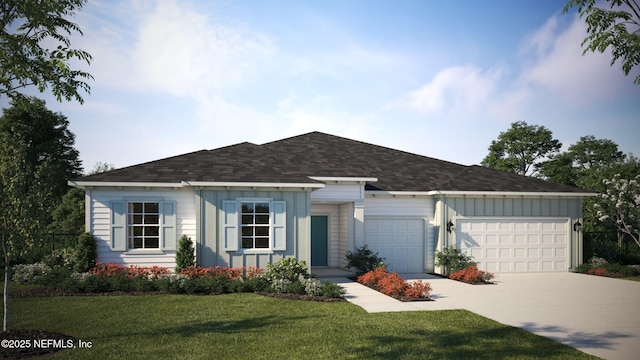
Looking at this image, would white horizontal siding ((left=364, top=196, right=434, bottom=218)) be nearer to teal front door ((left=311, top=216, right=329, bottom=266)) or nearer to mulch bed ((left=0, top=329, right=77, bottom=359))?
teal front door ((left=311, top=216, right=329, bottom=266))

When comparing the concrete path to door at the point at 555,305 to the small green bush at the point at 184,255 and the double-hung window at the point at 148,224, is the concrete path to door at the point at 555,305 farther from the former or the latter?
the double-hung window at the point at 148,224

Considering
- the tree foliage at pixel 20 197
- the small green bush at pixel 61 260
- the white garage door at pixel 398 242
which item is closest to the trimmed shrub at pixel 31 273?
the small green bush at pixel 61 260

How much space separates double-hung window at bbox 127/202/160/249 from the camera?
46.9 feet

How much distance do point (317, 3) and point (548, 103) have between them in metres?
15.4

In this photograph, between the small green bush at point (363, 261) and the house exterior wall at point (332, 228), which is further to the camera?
the house exterior wall at point (332, 228)

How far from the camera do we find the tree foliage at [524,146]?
40.4 m

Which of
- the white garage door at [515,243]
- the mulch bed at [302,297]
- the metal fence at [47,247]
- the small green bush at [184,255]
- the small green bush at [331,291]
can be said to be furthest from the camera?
the white garage door at [515,243]

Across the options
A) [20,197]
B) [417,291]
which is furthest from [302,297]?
[20,197]

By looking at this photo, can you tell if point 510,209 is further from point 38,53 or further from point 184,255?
point 38,53

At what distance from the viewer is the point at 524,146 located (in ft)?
132

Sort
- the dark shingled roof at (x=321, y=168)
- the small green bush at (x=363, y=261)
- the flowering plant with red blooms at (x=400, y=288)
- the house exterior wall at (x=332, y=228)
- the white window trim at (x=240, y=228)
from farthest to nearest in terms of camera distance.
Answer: the house exterior wall at (x=332, y=228), the small green bush at (x=363, y=261), the dark shingled roof at (x=321, y=168), the white window trim at (x=240, y=228), the flowering plant with red blooms at (x=400, y=288)

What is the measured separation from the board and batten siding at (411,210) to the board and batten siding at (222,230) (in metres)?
3.65

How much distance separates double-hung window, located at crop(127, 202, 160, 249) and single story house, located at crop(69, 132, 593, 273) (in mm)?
33

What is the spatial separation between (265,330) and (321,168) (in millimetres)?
9441
